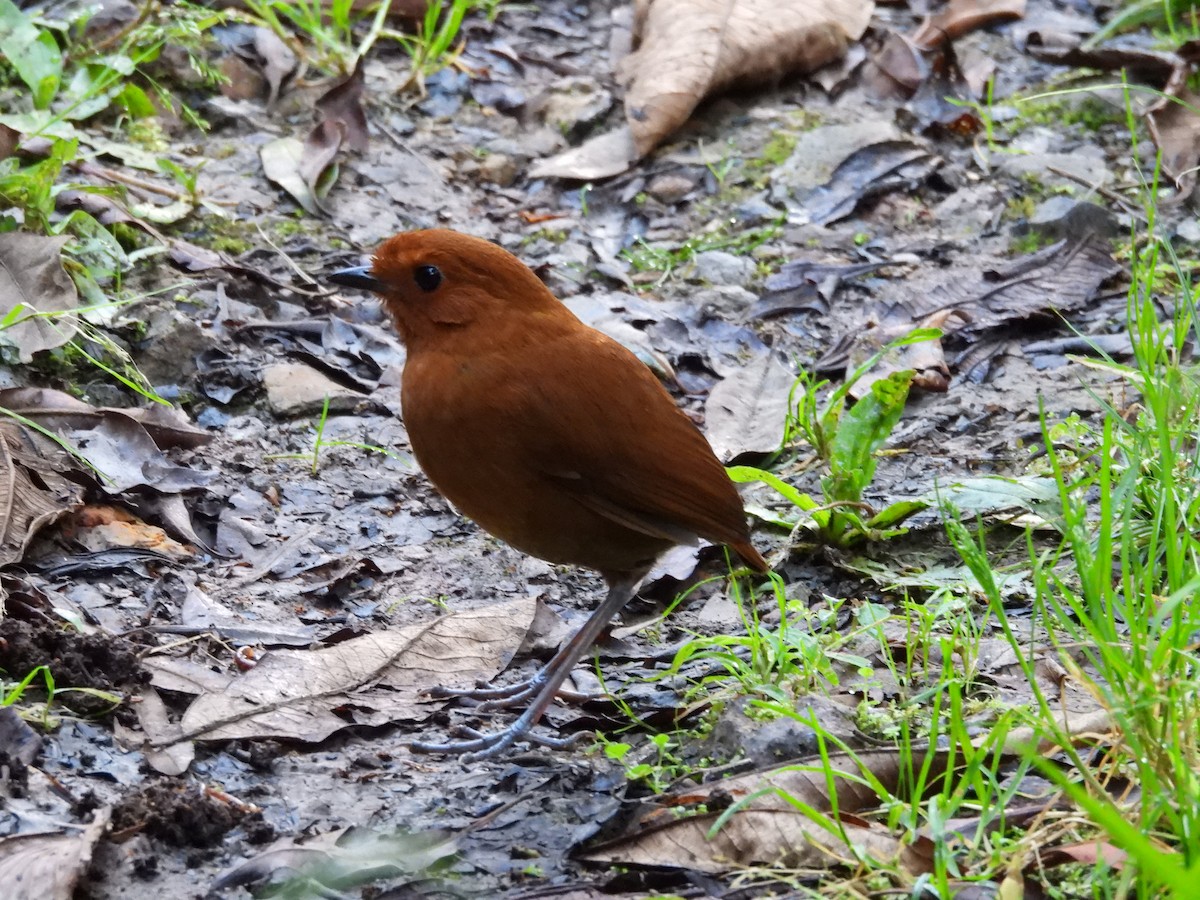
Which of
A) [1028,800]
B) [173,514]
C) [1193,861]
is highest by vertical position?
[1193,861]

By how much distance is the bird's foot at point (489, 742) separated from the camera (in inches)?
140

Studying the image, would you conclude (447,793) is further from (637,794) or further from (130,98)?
(130,98)

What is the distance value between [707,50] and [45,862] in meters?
5.14

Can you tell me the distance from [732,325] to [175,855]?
3.50m

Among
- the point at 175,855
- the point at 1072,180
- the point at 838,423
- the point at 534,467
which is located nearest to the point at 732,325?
the point at 838,423

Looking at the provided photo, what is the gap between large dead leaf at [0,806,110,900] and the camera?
8.71ft

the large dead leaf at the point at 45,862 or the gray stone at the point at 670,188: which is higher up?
the gray stone at the point at 670,188

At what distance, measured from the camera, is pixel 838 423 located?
4859mm

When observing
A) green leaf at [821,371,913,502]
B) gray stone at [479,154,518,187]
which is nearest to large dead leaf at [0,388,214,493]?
green leaf at [821,371,913,502]

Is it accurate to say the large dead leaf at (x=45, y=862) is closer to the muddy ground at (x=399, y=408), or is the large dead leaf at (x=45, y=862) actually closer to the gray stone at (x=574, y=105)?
the muddy ground at (x=399, y=408)

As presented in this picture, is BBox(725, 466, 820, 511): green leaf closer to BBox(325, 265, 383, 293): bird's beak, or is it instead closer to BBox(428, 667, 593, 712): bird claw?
BBox(428, 667, 593, 712): bird claw

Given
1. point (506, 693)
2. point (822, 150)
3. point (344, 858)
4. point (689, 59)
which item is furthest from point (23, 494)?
point (822, 150)

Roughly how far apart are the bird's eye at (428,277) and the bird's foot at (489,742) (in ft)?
3.99

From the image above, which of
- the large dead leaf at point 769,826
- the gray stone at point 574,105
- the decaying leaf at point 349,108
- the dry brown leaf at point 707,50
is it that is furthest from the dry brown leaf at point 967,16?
the large dead leaf at point 769,826
